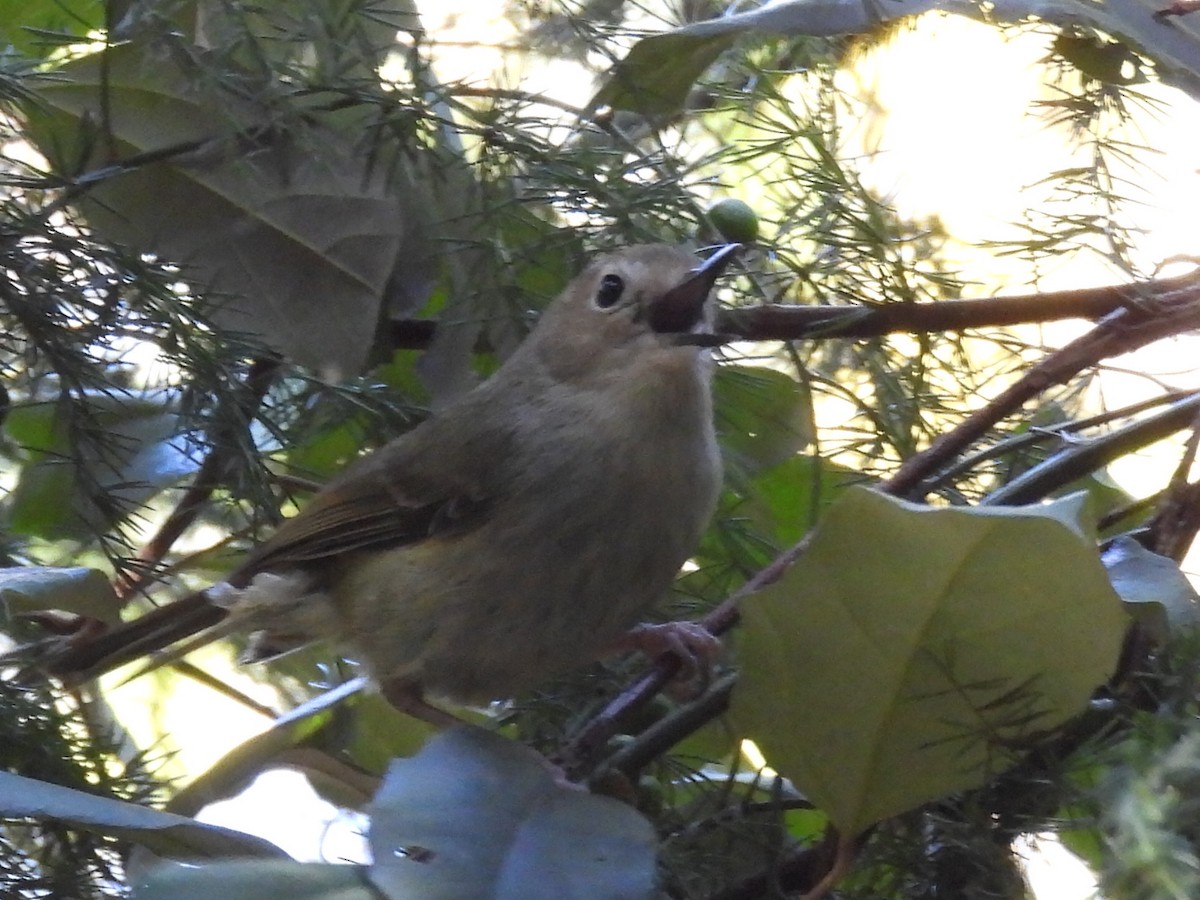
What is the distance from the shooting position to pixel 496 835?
651 millimetres

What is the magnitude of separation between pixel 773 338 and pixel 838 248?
0.22 meters

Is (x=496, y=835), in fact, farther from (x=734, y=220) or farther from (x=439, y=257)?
(x=439, y=257)

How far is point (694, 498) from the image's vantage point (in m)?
1.07

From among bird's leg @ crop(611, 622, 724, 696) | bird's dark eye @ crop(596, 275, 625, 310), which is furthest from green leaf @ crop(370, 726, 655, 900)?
bird's dark eye @ crop(596, 275, 625, 310)

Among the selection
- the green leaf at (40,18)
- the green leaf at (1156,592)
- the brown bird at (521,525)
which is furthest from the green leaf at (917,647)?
the green leaf at (40,18)

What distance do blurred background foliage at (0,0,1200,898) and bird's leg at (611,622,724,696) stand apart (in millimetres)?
62

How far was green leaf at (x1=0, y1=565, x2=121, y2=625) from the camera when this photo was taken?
99cm

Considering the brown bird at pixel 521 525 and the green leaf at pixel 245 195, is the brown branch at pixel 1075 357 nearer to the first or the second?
the brown bird at pixel 521 525

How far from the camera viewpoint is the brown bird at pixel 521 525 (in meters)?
1.06

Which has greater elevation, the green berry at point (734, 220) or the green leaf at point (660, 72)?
the green leaf at point (660, 72)

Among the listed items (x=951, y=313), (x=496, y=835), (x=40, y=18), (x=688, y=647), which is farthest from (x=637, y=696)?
(x=40, y=18)

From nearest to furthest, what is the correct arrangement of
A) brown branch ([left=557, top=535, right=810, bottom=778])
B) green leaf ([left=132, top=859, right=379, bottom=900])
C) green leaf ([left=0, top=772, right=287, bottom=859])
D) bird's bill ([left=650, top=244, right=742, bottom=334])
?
green leaf ([left=132, top=859, right=379, bottom=900])
green leaf ([left=0, top=772, right=287, bottom=859])
brown branch ([left=557, top=535, right=810, bottom=778])
bird's bill ([left=650, top=244, right=742, bottom=334])

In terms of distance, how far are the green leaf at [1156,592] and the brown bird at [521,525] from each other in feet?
1.15

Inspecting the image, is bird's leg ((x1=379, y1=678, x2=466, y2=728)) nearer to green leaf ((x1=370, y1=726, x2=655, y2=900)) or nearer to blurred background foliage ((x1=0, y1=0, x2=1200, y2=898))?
blurred background foliage ((x1=0, y1=0, x2=1200, y2=898))
